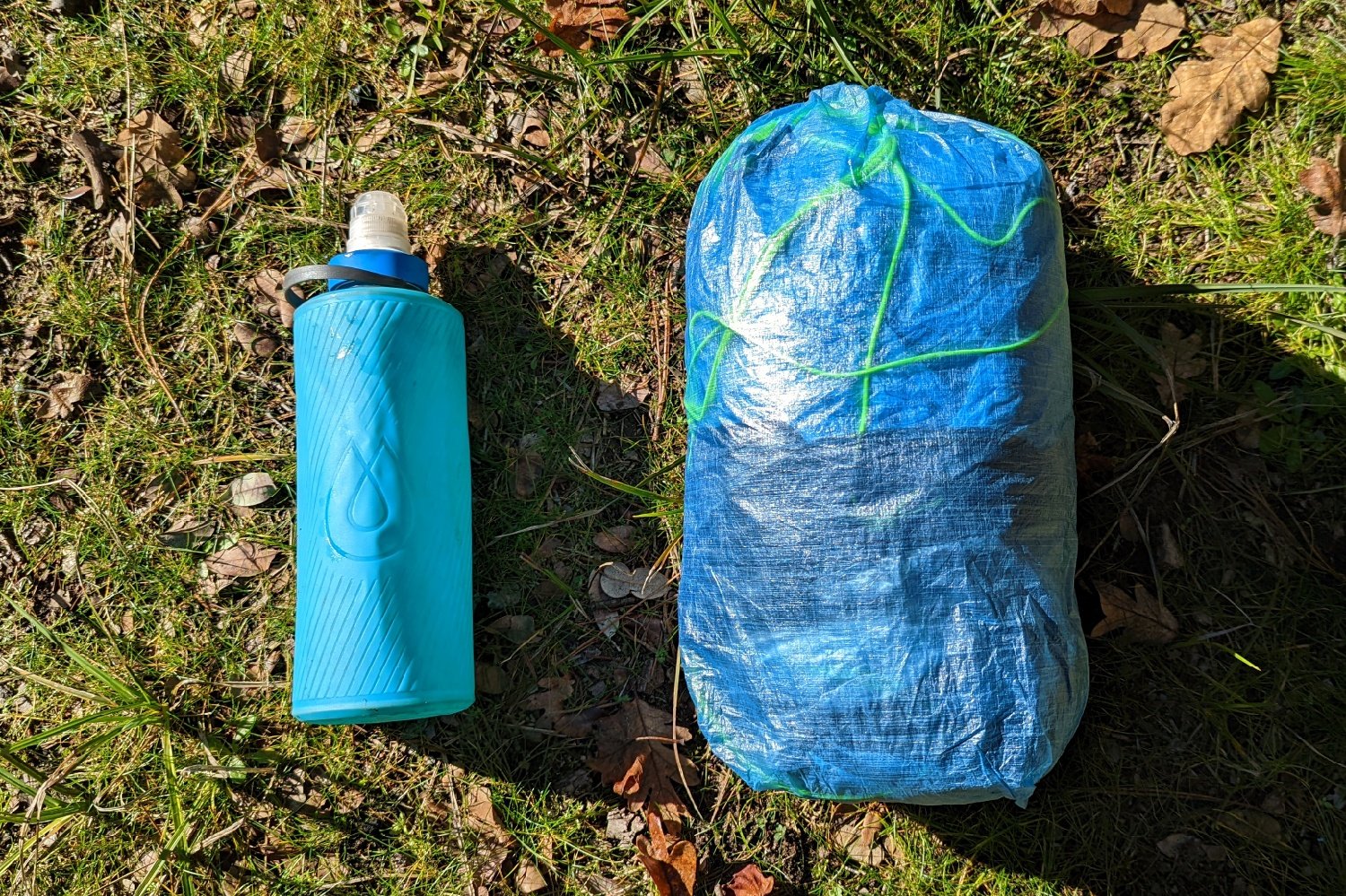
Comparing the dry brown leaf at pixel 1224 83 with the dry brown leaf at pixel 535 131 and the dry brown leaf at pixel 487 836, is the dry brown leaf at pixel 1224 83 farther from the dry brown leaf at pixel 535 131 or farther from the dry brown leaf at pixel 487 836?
the dry brown leaf at pixel 487 836

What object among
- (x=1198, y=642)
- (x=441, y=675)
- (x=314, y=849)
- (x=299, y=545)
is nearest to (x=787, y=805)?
(x=441, y=675)

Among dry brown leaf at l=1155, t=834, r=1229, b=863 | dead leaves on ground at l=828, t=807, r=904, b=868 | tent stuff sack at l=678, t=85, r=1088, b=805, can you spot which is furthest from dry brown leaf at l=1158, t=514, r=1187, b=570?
dead leaves on ground at l=828, t=807, r=904, b=868

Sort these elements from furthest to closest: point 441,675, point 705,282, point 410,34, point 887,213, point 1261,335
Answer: point 410,34
point 1261,335
point 441,675
point 705,282
point 887,213

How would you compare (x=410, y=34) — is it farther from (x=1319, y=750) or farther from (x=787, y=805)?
(x=1319, y=750)

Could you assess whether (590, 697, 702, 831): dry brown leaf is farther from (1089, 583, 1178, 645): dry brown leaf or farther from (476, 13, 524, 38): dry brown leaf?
(476, 13, 524, 38): dry brown leaf

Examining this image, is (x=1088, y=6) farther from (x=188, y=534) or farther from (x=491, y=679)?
(x=188, y=534)

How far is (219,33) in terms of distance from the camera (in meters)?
A: 2.43

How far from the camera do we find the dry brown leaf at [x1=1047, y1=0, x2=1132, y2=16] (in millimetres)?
2180

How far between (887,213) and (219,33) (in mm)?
1990

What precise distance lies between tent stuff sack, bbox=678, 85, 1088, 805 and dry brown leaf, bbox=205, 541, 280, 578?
51.4 inches

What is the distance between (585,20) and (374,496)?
1.37m

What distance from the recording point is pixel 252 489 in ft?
7.69

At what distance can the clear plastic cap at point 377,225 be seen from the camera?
2012mm

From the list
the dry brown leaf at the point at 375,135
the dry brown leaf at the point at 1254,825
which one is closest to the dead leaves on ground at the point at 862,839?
the dry brown leaf at the point at 1254,825
